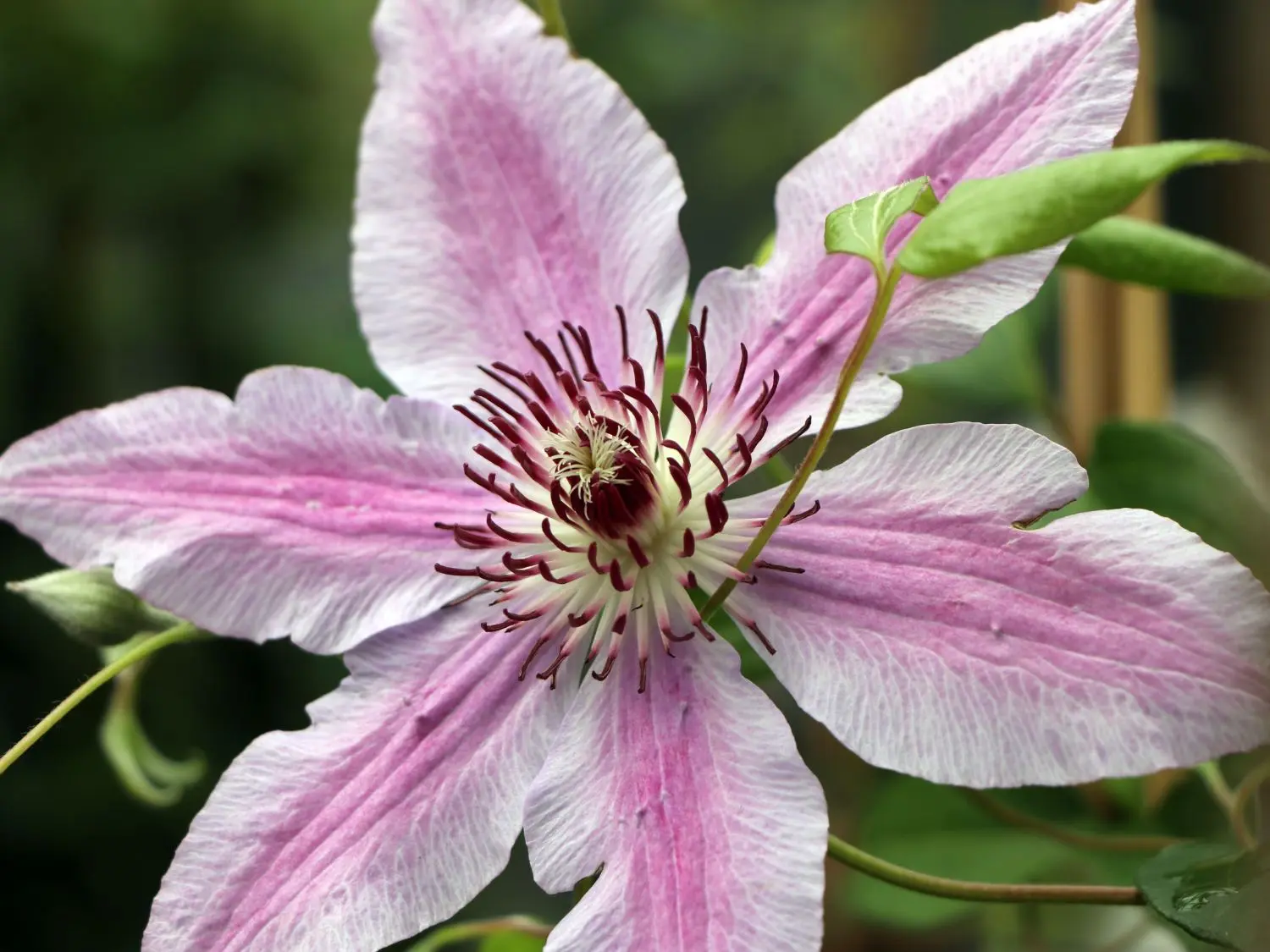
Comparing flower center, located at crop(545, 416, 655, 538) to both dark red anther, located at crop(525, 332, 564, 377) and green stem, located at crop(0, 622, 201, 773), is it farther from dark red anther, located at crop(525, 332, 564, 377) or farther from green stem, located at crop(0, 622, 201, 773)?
green stem, located at crop(0, 622, 201, 773)

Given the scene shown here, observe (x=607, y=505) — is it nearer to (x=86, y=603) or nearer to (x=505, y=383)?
(x=505, y=383)

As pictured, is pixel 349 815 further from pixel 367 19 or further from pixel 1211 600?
pixel 367 19

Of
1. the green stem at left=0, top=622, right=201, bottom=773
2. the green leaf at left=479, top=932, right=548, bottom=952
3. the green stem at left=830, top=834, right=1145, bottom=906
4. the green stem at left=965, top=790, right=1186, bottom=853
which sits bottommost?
the green stem at left=965, top=790, right=1186, bottom=853

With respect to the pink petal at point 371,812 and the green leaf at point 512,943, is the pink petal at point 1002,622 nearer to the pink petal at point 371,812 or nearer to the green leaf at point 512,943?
the pink petal at point 371,812

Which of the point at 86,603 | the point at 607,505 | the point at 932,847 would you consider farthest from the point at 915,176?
the point at 932,847

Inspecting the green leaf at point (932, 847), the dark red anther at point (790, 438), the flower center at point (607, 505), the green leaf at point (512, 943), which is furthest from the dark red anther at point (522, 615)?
the green leaf at point (932, 847)

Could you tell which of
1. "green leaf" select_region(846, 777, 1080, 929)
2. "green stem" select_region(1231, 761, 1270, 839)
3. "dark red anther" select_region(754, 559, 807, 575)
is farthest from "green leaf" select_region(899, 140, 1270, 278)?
"green leaf" select_region(846, 777, 1080, 929)

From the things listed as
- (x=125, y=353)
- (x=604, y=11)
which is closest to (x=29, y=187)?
(x=125, y=353)
